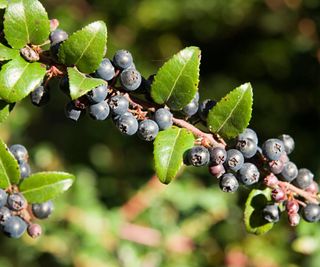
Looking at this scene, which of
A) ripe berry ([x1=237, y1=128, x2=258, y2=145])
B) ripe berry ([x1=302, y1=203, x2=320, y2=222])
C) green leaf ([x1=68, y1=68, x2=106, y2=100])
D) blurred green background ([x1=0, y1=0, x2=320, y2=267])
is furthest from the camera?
blurred green background ([x1=0, y1=0, x2=320, y2=267])

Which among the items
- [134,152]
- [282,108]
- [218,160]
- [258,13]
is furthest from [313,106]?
[218,160]

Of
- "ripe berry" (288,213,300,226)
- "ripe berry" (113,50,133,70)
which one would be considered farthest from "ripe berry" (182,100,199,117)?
"ripe berry" (288,213,300,226)

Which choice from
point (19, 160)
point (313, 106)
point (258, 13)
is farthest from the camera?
point (258, 13)

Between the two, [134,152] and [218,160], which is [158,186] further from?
[218,160]

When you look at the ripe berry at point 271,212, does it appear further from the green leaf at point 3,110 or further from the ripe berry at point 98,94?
the green leaf at point 3,110

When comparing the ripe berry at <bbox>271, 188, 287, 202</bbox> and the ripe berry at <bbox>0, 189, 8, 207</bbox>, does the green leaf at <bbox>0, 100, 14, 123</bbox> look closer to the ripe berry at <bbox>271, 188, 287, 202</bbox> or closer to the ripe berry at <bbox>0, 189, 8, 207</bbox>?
the ripe berry at <bbox>0, 189, 8, 207</bbox>

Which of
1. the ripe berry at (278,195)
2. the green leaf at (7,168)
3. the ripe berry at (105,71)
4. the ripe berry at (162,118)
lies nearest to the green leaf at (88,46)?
the ripe berry at (105,71)
